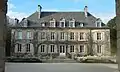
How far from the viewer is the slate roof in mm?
36031

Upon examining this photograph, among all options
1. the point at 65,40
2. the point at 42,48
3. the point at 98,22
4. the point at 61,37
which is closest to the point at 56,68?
the point at 42,48

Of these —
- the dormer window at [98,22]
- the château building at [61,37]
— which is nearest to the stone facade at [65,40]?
the château building at [61,37]

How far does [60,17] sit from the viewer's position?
3697 cm

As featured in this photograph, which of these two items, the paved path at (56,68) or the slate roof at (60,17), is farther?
the slate roof at (60,17)

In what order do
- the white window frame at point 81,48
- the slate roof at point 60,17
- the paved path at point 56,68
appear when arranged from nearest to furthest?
the paved path at point 56,68, the white window frame at point 81,48, the slate roof at point 60,17

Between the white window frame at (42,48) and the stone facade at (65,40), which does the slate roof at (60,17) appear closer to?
the stone facade at (65,40)

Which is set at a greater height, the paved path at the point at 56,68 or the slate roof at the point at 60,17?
the slate roof at the point at 60,17

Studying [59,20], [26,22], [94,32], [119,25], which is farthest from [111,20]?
[119,25]

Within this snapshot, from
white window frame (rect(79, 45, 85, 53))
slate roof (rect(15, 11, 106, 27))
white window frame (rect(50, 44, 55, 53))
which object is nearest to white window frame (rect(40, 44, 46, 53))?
white window frame (rect(50, 44, 55, 53))

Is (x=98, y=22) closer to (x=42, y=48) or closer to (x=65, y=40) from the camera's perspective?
(x=65, y=40)

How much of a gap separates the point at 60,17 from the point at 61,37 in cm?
374

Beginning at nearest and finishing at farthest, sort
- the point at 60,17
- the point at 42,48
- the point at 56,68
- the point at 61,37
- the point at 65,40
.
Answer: the point at 56,68, the point at 42,48, the point at 65,40, the point at 61,37, the point at 60,17

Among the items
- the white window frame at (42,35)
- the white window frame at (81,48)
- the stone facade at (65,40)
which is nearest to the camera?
the stone facade at (65,40)

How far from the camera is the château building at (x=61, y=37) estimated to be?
3503cm
